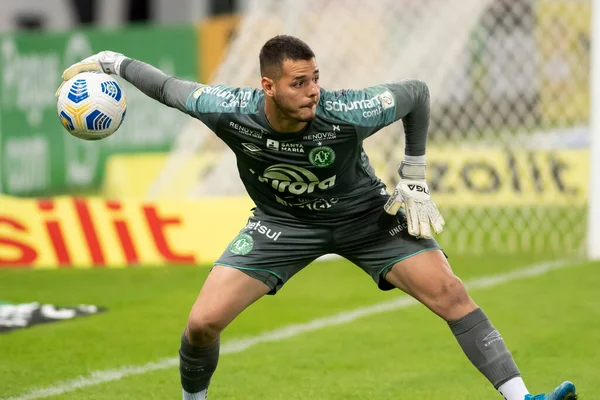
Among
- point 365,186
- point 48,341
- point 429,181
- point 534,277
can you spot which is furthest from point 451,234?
point 365,186

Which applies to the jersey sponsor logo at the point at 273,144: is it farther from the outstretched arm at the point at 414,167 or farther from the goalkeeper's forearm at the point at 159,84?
the outstretched arm at the point at 414,167

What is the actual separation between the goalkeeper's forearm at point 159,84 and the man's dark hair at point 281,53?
1.59 feet

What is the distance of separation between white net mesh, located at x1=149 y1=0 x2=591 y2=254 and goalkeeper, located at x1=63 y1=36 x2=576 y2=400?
6.45 metres

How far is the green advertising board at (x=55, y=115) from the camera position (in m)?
17.9

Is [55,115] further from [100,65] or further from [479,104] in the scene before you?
[100,65]

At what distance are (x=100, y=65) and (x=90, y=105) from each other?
298 mm

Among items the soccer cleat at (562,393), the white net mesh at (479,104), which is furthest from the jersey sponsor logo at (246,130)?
the white net mesh at (479,104)

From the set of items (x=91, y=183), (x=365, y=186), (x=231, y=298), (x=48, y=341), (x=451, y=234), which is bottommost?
(x=91, y=183)

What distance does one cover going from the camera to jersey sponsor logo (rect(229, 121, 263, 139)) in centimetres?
555

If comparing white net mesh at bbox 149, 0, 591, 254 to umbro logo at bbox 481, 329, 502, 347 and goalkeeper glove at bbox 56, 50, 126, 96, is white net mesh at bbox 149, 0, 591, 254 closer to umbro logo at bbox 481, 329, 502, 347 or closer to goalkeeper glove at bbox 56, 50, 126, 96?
goalkeeper glove at bbox 56, 50, 126, 96

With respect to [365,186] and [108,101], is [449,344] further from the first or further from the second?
[108,101]

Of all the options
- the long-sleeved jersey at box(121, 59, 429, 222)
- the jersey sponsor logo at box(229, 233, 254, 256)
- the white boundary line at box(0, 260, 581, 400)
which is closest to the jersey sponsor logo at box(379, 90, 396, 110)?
the long-sleeved jersey at box(121, 59, 429, 222)

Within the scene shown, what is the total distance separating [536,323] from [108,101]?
3779 mm

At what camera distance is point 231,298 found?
5.53 meters
